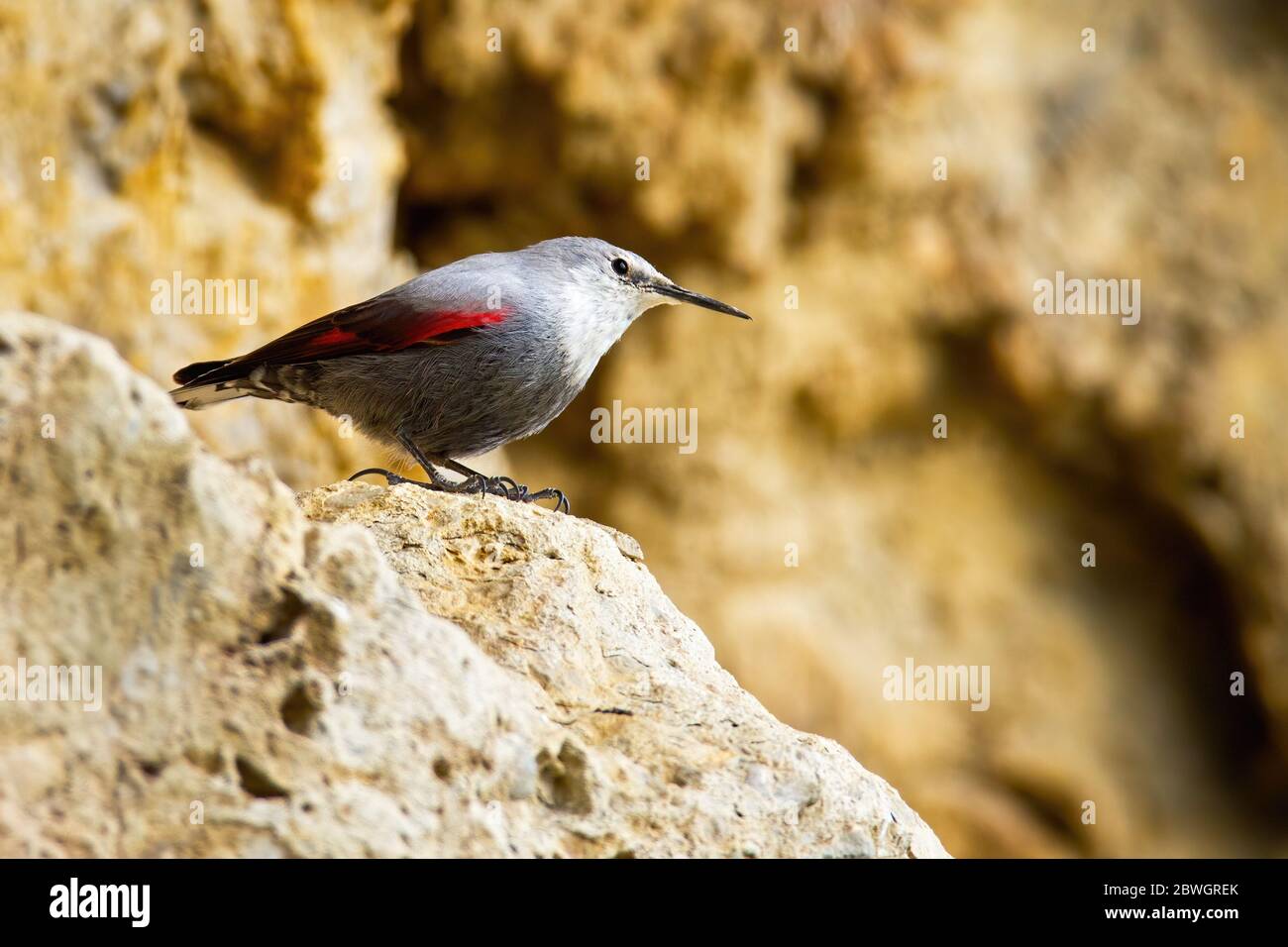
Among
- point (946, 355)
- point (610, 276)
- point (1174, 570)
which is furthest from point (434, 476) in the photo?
point (1174, 570)

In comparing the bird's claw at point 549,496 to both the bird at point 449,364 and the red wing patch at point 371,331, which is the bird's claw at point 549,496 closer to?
the bird at point 449,364

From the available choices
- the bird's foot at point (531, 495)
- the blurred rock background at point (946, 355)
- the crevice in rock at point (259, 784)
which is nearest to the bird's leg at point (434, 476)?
the bird's foot at point (531, 495)

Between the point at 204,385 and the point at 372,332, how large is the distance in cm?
67

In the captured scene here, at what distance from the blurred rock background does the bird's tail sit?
3635 mm

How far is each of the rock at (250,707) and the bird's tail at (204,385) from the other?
2.44m

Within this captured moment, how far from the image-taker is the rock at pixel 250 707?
2.55m

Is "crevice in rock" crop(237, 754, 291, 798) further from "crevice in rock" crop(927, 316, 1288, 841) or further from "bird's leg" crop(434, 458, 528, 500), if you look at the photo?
"crevice in rock" crop(927, 316, 1288, 841)

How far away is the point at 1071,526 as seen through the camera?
11.3 metres

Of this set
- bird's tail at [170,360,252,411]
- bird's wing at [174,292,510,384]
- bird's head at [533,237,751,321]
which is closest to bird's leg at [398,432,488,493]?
bird's wing at [174,292,510,384]

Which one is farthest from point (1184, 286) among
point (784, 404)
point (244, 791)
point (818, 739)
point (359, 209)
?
point (244, 791)

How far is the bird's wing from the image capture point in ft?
16.5

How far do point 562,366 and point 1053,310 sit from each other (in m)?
6.34

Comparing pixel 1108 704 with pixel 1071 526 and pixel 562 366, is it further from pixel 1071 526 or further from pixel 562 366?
pixel 562 366

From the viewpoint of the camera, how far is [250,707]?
2.64 metres
